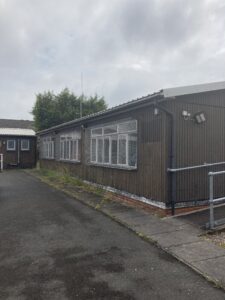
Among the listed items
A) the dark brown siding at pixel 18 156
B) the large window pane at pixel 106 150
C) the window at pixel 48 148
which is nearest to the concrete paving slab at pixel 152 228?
the large window pane at pixel 106 150

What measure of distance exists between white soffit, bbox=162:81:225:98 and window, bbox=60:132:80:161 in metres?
7.82

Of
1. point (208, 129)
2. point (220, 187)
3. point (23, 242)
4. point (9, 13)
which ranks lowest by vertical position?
point (23, 242)

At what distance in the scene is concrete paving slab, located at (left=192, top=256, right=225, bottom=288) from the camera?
4.16 m

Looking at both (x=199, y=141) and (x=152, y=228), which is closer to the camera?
(x=152, y=228)

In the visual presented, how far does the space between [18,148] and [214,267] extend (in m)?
23.5

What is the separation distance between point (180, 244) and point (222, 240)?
805mm

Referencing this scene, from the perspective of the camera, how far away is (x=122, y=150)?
996 centimetres

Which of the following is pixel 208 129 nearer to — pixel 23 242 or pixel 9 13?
pixel 23 242

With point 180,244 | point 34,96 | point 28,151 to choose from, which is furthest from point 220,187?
point 34,96

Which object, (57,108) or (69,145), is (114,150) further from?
(57,108)

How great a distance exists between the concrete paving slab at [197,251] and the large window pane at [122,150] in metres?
4.68

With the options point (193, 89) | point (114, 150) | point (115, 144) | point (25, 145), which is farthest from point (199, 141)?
point (25, 145)

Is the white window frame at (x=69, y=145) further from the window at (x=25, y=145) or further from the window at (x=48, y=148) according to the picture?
the window at (x=25, y=145)

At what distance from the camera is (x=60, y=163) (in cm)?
1808
